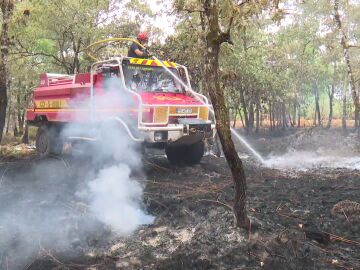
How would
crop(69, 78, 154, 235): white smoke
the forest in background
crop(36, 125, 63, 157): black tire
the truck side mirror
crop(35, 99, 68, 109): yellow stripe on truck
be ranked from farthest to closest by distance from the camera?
the forest in background → crop(36, 125, 63, 157): black tire → crop(35, 99, 68, 109): yellow stripe on truck → the truck side mirror → crop(69, 78, 154, 235): white smoke

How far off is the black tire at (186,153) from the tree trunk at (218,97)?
487 centimetres

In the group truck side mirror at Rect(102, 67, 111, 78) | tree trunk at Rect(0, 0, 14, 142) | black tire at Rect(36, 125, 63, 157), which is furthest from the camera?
tree trunk at Rect(0, 0, 14, 142)

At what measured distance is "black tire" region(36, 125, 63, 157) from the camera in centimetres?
1109

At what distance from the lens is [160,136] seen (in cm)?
843

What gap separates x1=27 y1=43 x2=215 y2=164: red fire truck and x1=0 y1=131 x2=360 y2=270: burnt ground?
105 cm

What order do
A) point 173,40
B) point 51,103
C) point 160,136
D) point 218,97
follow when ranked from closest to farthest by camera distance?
point 218,97 → point 160,136 → point 51,103 → point 173,40

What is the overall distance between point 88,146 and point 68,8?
770cm

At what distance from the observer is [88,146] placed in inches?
398

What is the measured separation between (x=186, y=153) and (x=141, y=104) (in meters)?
2.46

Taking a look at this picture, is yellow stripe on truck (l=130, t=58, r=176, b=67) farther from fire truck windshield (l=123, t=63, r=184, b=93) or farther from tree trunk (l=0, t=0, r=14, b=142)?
tree trunk (l=0, t=0, r=14, b=142)

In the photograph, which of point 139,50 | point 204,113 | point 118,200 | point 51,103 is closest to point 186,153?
point 204,113

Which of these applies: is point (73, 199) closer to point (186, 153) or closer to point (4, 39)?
point (186, 153)

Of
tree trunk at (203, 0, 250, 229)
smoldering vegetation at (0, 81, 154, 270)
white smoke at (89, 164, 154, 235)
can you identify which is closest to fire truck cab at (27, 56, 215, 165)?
smoldering vegetation at (0, 81, 154, 270)

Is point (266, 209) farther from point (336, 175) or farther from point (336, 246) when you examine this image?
point (336, 175)
